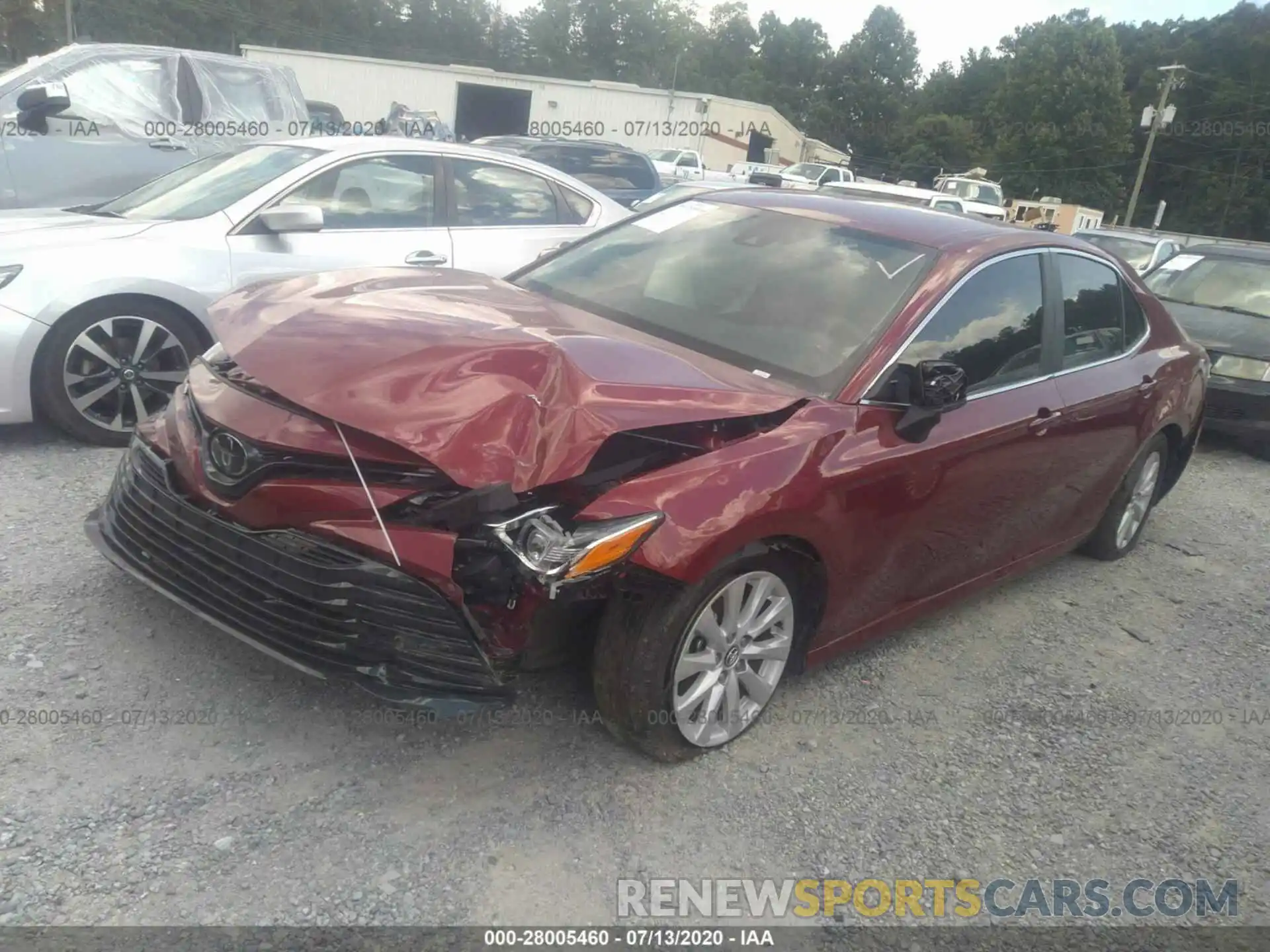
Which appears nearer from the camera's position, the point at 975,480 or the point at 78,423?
the point at 975,480

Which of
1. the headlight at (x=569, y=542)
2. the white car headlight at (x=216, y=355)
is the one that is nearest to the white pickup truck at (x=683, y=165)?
the white car headlight at (x=216, y=355)

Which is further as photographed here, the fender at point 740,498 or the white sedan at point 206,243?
the white sedan at point 206,243

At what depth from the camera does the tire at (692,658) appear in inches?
107

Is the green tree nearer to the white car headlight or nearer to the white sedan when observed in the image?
the white sedan

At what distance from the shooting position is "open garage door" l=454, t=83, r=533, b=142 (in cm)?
3341

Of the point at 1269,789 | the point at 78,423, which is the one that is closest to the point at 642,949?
the point at 1269,789

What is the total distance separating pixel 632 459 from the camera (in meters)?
2.71

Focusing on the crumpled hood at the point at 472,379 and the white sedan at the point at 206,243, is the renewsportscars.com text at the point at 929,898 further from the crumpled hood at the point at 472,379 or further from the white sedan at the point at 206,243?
the white sedan at the point at 206,243

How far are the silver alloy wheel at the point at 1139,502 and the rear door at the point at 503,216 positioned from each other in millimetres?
3360

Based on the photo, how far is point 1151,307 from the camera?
481cm

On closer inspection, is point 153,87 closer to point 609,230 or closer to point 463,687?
point 609,230

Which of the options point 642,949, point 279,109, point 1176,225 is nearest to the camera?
point 642,949

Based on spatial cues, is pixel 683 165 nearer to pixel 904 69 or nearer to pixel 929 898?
pixel 929 898

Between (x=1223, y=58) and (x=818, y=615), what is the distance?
8021 cm
